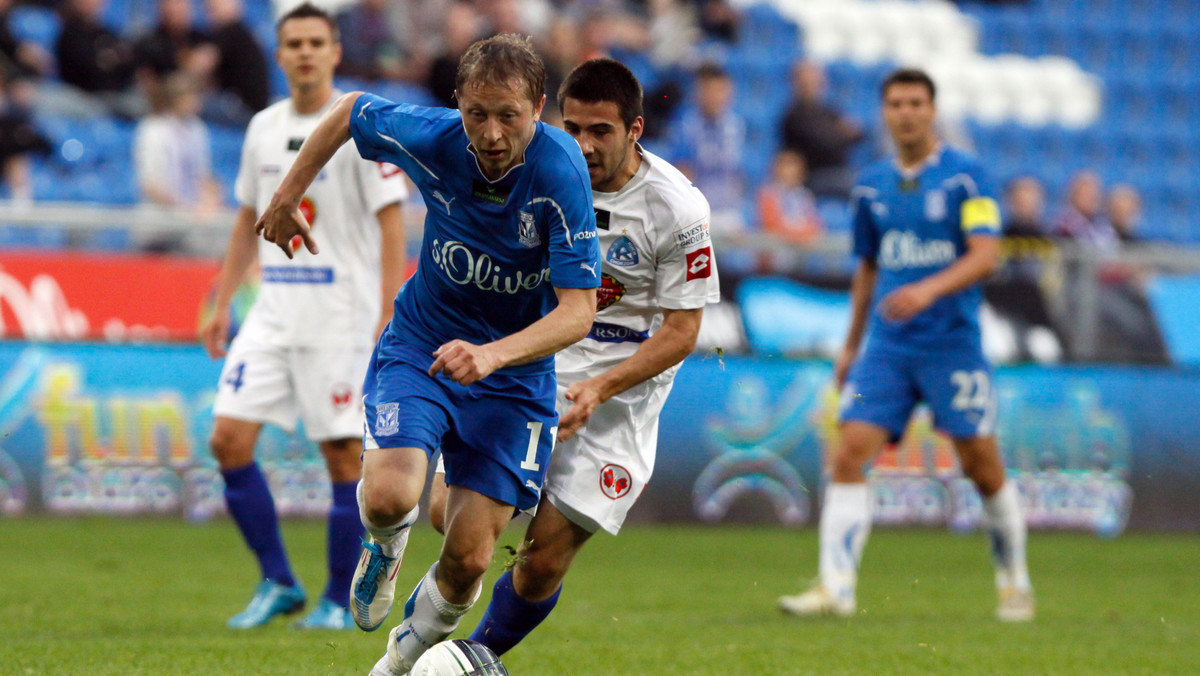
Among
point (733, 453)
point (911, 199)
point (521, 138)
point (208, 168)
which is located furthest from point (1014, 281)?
point (521, 138)

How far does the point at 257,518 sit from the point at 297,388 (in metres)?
0.57

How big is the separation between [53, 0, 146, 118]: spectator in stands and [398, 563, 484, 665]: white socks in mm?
9517

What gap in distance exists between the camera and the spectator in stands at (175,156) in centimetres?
1144

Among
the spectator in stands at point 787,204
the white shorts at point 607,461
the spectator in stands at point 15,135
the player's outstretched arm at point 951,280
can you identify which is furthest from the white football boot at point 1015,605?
the spectator in stands at point 15,135

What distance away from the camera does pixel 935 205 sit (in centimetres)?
727

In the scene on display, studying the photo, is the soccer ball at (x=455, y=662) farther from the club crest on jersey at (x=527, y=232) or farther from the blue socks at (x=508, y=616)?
the club crest on jersey at (x=527, y=232)

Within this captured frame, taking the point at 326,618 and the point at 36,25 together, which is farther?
the point at 36,25

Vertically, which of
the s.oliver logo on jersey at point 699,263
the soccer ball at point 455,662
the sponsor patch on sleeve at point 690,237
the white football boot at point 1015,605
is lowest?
the white football boot at point 1015,605

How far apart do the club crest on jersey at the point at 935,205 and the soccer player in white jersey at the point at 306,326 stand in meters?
2.67

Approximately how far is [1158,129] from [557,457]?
16116 millimetres

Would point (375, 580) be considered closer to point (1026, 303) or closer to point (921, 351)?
point (921, 351)

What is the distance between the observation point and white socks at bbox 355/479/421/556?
13.6 feet

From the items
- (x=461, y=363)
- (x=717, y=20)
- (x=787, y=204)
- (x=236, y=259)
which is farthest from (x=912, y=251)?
(x=717, y=20)

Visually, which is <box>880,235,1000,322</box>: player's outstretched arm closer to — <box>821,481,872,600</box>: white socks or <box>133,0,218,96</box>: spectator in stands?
<box>821,481,872,600</box>: white socks
